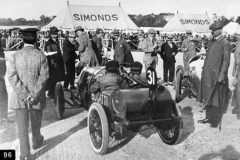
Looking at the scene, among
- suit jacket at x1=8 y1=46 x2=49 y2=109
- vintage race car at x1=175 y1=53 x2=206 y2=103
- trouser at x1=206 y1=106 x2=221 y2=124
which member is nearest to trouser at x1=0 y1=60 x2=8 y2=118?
suit jacket at x1=8 y1=46 x2=49 y2=109

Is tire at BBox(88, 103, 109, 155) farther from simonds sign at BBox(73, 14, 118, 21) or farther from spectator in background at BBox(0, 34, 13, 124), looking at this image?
simonds sign at BBox(73, 14, 118, 21)

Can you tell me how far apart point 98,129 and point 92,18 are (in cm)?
2549

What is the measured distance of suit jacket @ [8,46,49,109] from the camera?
3854 mm

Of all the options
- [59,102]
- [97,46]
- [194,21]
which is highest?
[194,21]

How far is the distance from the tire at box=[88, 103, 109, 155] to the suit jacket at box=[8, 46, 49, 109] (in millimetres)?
822

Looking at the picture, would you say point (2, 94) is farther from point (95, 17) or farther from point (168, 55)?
point (95, 17)

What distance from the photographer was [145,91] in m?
4.30

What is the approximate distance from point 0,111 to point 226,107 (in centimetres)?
525

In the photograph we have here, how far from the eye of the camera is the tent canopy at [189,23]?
102 ft

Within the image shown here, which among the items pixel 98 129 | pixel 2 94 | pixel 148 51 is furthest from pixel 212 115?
pixel 2 94

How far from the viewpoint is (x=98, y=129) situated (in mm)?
4344

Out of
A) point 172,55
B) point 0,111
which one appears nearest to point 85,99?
point 0,111

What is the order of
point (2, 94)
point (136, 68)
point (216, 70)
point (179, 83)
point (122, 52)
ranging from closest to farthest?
point (136, 68) → point (216, 70) → point (2, 94) → point (179, 83) → point (122, 52)

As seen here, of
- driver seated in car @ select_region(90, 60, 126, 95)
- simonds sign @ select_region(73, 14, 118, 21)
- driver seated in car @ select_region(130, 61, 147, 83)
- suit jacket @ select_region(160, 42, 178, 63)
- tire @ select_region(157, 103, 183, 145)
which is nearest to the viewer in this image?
tire @ select_region(157, 103, 183, 145)
